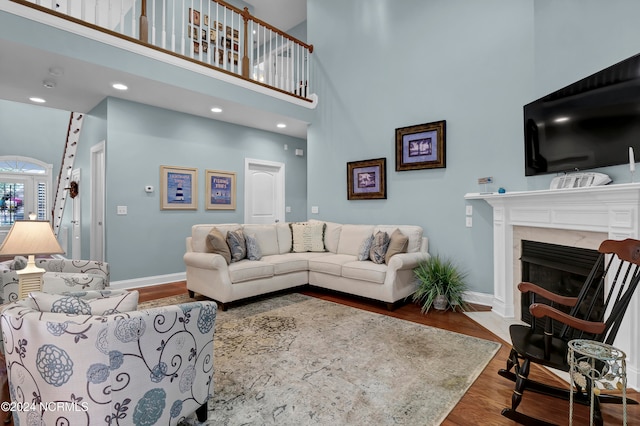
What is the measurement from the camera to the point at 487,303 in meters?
3.70

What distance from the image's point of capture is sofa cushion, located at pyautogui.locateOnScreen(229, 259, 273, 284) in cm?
358

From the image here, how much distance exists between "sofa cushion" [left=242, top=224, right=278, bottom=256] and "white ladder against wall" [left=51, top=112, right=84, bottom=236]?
147 inches

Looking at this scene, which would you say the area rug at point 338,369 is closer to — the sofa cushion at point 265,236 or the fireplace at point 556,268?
the fireplace at point 556,268

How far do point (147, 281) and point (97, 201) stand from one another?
1.59 metres

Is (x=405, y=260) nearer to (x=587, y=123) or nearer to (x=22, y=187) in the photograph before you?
(x=587, y=123)

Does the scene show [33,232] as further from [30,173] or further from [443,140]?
[30,173]

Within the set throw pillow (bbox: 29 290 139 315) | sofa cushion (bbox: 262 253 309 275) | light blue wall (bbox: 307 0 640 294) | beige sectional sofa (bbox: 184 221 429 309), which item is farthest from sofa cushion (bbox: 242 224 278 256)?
throw pillow (bbox: 29 290 139 315)

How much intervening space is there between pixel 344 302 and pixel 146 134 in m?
3.74

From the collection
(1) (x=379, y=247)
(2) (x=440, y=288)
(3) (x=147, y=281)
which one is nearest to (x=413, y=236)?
(1) (x=379, y=247)

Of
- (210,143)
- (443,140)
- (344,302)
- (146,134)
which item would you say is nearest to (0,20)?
(146,134)

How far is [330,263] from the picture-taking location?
13.5ft

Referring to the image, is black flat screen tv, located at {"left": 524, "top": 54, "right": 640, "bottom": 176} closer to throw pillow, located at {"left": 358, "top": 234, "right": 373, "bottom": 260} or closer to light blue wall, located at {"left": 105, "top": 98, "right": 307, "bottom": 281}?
throw pillow, located at {"left": 358, "top": 234, "right": 373, "bottom": 260}

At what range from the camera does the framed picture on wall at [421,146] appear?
159 inches

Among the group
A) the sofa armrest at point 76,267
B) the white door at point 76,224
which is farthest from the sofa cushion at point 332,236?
the white door at point 76,224
